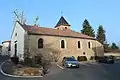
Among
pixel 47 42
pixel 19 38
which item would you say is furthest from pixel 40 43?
pixel 19 38

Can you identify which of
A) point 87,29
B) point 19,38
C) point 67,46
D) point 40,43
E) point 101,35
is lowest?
point 67,46

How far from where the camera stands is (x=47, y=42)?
156 feet

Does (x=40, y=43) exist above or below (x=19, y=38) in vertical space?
below

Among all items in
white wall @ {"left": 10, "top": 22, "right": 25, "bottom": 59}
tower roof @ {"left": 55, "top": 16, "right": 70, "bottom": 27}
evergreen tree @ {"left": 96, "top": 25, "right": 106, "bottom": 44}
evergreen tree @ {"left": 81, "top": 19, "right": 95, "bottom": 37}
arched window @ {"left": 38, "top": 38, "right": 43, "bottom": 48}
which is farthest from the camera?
evergreen tree @ {"left": 96, "top": 25, "right": 106, "bottom": 44}

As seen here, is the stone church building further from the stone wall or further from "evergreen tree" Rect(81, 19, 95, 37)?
"evergreen tree" Rect(81, 19, 95, 37)

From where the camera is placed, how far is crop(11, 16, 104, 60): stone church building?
4550 cm

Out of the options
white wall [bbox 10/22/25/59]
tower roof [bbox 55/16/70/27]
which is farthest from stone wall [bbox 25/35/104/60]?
tower roof [bbox 55/16/70/27]

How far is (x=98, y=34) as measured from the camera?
8494 centimetres

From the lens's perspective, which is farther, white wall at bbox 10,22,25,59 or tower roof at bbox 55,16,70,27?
tower roof at bbox 55,16,70,27

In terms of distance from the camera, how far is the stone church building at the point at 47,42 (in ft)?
149

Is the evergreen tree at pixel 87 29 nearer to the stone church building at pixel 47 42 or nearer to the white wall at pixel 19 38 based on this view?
the stone church building at pixel 47 42

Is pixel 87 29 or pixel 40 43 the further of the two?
pixel 87 29

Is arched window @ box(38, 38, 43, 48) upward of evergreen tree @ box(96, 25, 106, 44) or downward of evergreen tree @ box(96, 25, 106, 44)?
downward

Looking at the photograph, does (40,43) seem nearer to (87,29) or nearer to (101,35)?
(87,29)
